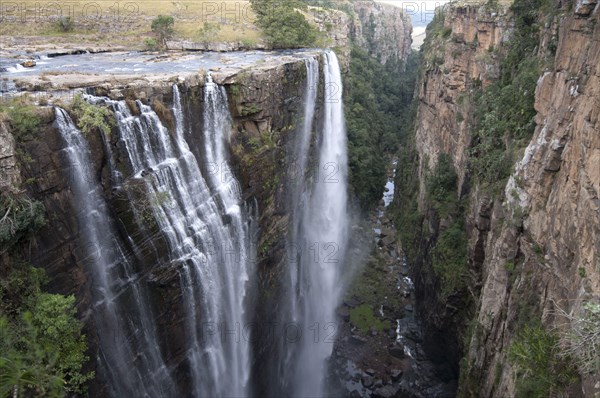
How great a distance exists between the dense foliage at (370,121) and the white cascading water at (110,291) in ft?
77.6

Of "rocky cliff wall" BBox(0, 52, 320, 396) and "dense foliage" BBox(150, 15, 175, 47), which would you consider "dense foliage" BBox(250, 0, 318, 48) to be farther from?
"rocky cliff wall" BBox(0, 52, 320, 396)

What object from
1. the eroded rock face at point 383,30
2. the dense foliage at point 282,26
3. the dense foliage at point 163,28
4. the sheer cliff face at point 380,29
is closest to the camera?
the dense foliage at point 163,28

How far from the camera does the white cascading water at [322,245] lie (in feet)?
81.9

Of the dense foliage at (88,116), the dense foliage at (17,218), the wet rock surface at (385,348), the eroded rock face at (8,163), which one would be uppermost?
the dense foliage at (88,116)

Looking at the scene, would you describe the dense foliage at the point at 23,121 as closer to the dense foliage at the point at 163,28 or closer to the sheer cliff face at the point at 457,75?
the dense foliage at the point at 163,28

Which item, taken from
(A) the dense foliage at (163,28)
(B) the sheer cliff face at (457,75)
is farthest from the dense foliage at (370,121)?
(A) the dense foliage at (163,28)

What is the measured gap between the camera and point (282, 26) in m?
34.7

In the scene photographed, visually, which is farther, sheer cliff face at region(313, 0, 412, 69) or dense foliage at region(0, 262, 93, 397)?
sheer cliff face at region(313, 0, 412, 69)

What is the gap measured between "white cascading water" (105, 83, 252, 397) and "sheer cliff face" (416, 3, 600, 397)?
10.6 metres

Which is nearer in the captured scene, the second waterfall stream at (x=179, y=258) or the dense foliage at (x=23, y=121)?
the dense foliage at (x=23, y=121)

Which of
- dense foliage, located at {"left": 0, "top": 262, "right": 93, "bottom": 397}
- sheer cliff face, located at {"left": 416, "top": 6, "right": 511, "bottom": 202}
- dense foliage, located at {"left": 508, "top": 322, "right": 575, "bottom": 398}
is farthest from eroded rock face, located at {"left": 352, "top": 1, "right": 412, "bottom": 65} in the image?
dense foliage, located at {"left": 0, "top": 262, "right": 93, "bottom": 397}

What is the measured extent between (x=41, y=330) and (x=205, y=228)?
23.3 feet

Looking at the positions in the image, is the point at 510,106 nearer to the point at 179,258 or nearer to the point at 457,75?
the point at 457,75

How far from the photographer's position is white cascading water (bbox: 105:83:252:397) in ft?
54.0
